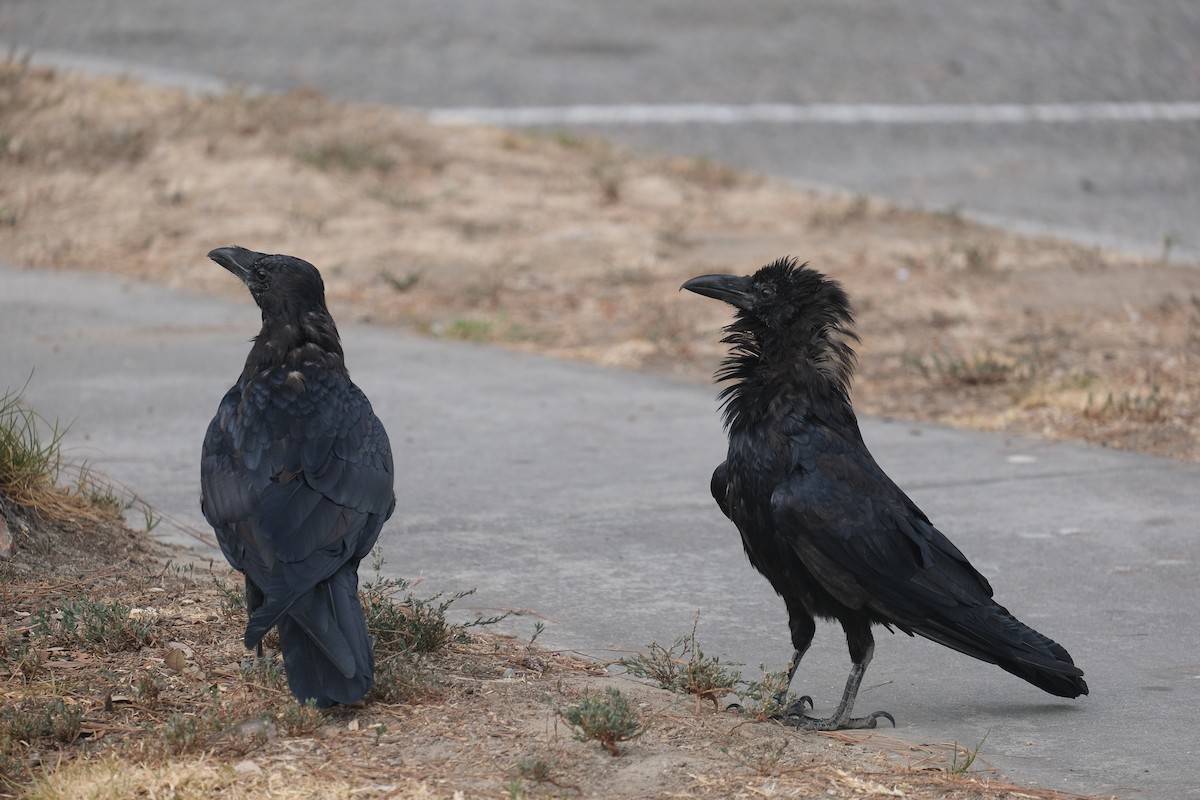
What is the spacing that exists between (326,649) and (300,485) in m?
0.67

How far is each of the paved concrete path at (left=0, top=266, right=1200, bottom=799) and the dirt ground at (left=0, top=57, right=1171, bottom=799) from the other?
0.47 m

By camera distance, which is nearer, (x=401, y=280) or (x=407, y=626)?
(x=407, y=626)

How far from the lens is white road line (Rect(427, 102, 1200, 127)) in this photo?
17.6 m

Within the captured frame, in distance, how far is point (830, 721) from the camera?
14.8 feet

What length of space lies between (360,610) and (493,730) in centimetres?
50

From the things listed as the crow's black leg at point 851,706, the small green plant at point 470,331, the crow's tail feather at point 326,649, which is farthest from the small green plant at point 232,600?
the small green plant at point 470,331

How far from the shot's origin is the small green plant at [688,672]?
454cm

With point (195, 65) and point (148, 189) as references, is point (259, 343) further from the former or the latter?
point (195, 65)

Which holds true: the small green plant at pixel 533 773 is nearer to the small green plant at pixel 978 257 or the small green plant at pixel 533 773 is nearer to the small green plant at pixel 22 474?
the small green plant at pixel 22 474

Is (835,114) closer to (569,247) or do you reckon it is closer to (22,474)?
(569,247)

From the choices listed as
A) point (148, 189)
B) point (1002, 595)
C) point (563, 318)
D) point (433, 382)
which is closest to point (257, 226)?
point (148, 189)

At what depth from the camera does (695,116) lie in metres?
18.4

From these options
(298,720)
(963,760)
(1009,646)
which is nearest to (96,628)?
(298,720)

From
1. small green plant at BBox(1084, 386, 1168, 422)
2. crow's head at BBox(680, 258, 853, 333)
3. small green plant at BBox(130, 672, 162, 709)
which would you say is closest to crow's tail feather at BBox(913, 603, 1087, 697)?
crow's head at BBox(680, 258, 853, 333)
